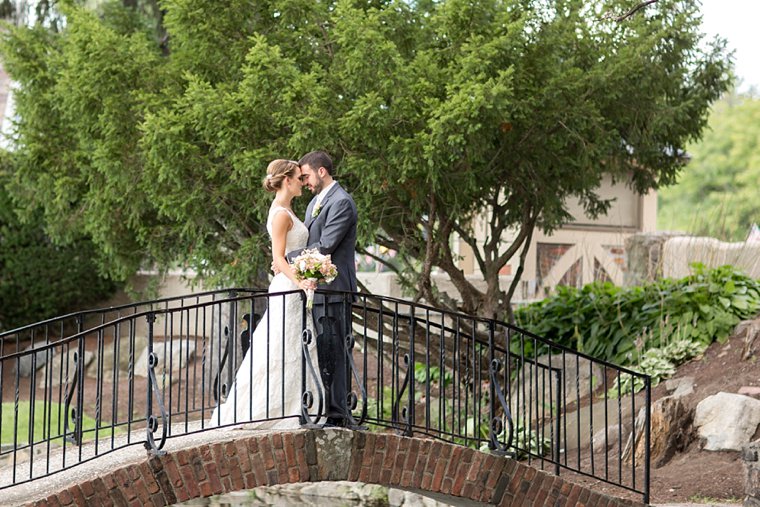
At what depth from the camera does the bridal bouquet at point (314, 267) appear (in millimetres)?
7441

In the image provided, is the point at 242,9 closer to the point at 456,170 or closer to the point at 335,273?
the point at 456,170

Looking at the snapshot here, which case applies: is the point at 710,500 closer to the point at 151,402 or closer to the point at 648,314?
the point at 648,314

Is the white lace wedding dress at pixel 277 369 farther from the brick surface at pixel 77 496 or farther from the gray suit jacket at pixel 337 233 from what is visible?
the brick surface at pixel 77 496

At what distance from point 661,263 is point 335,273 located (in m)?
8.41

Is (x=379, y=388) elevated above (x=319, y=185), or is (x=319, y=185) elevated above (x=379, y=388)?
(x=319, y=185)

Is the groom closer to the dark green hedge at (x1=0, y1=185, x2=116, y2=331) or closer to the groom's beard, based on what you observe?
the groom's beard

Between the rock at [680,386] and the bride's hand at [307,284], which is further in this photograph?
the rock at [680,386]

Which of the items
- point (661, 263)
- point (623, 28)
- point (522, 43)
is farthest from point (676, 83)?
point (661, 263)

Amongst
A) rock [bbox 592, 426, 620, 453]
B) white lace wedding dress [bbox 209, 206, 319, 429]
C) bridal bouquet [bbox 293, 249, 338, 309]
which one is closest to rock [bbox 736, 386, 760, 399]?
rock [bbox 592, 426, 620, 453]

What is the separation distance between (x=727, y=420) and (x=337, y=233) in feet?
15.8

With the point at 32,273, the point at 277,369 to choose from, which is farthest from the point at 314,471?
the point at 32,273

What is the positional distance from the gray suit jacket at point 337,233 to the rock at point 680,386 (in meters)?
5.06

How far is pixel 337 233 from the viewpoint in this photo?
7.67 meters

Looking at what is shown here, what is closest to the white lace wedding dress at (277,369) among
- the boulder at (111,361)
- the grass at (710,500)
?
the grass at (710,500)
